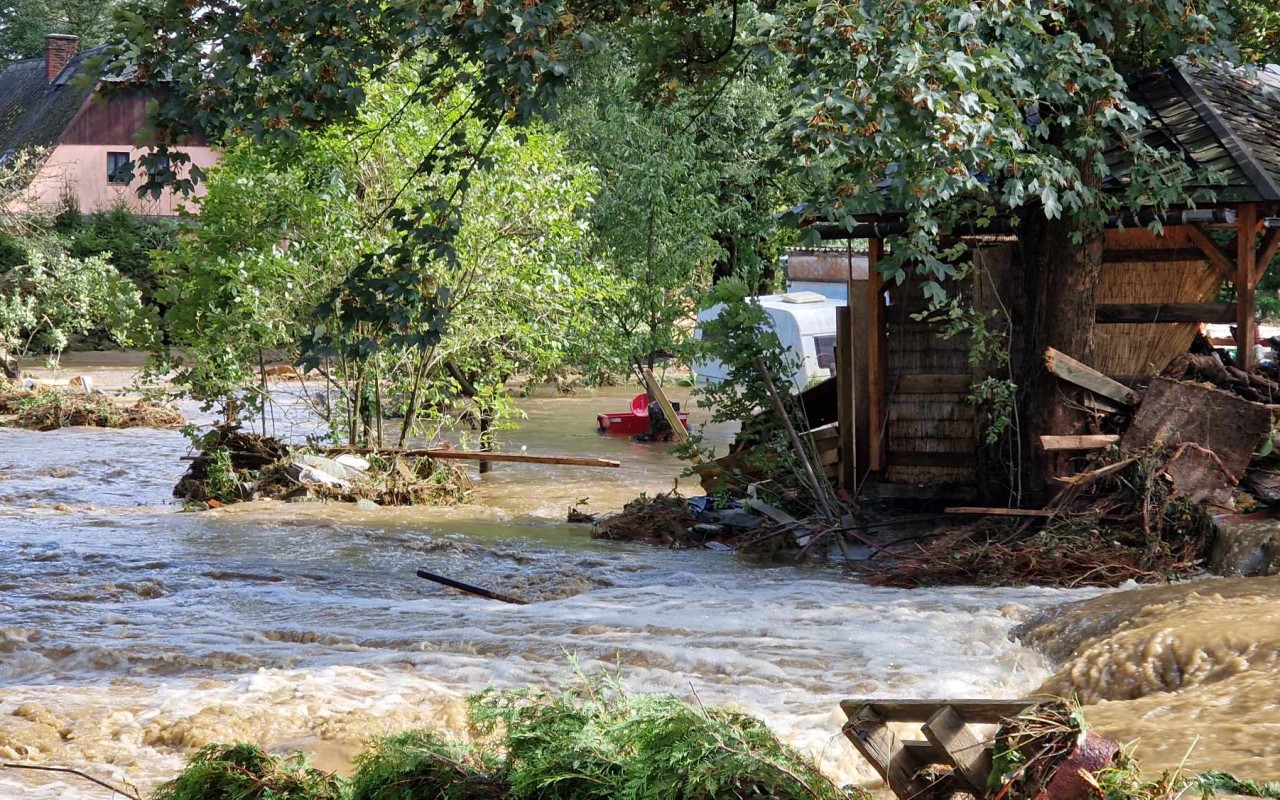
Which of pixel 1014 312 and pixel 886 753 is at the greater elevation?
pixel 1014 312

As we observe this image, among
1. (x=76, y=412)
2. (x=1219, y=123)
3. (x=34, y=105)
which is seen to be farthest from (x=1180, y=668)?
(x=34, y=105)

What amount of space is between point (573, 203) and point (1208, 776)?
42.2ft

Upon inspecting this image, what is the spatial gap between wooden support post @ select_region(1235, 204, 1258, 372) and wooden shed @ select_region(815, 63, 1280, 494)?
0.02 m

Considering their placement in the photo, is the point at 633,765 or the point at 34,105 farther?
the point at 34,105

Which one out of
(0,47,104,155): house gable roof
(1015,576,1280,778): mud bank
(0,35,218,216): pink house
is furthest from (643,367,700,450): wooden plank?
(0,47,104,155): house gable roof

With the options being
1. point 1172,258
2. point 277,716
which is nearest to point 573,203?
point 1172,258

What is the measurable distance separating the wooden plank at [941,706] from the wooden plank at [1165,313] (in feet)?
27.8

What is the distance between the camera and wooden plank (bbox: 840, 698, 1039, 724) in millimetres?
3850

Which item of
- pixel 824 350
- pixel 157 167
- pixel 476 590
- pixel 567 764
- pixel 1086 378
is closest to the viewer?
pixel 567 764

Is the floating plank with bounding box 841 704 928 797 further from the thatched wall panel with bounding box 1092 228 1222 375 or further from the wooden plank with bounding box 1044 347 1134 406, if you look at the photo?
the thatched wall panel with bounding box 1092 228 1222 375

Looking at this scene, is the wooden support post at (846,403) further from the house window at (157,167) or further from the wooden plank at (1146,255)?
the house window at (157,167)

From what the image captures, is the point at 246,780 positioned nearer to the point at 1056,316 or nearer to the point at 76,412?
the point at 1056,316

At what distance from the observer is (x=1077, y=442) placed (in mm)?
10938

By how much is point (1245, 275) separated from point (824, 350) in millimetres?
16238
